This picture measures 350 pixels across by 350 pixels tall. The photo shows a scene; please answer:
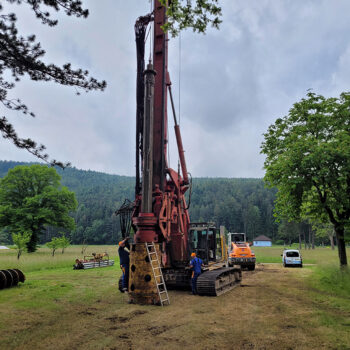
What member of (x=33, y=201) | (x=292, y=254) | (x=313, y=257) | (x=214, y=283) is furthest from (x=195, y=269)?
(x=313, y=257)

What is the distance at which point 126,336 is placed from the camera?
20.7 feet

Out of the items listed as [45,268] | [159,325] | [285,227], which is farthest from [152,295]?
[285,227]

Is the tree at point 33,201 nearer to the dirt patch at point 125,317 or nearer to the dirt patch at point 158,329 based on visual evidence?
the dirt patch at point 125,317

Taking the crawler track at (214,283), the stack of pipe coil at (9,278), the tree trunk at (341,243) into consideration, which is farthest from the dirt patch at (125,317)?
the tree trunk at (341,243)

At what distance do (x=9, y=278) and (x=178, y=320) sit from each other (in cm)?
909

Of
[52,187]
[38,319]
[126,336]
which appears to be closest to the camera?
[126,336]

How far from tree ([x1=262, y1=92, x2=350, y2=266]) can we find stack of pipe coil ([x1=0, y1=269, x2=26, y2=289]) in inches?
527

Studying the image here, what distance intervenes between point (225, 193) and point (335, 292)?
13140 cm

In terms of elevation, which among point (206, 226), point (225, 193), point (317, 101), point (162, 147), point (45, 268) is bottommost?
point (45, 268)

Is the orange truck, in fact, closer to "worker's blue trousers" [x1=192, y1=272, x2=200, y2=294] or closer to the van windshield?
the van windshield

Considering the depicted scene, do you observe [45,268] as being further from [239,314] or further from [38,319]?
[239,314]

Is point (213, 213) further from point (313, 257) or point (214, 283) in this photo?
point (214, 283)

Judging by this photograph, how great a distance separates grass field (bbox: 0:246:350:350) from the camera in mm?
5922

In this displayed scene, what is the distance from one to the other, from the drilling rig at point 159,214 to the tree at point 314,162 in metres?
4.63
